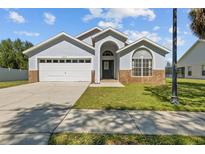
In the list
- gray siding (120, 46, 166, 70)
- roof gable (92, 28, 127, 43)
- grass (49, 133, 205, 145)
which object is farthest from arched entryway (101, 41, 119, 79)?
grass (49, 133, 205, 145)

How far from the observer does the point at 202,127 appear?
4805mm

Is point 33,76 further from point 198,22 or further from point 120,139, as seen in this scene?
point 120,139

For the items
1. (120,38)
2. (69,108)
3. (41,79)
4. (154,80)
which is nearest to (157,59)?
(154,80)

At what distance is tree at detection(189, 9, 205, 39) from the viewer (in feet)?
45.1

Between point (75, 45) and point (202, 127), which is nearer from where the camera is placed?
point (202, 127)

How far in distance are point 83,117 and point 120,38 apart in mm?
14629

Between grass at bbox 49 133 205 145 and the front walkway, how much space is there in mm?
270

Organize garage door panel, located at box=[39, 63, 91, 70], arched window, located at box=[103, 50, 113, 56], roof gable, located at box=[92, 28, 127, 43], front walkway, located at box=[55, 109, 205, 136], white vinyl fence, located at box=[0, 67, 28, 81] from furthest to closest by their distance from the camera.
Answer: white vinyl fence, located at box=[0, 67, 28, 81]
arched window, located at box=[103, 50, 113, 56]
garage door panel, located at box=[39, 63, 91, 70]
roof gable, located at box=[92, 28, 127, 43]
front walkway, located at box=[55, 109, 205, 136]

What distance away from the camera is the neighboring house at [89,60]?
1833cm

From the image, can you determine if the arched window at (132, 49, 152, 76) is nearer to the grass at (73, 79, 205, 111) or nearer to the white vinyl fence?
the grass at (73, 79, 205, 111)

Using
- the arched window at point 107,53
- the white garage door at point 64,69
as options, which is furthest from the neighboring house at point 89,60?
the arched window at point 107,53

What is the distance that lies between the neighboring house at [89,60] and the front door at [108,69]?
2952mm

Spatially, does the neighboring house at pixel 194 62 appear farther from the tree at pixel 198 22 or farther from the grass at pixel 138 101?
the grass at pixel 138 101
